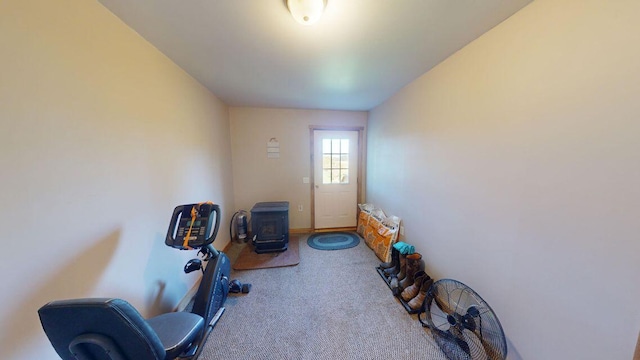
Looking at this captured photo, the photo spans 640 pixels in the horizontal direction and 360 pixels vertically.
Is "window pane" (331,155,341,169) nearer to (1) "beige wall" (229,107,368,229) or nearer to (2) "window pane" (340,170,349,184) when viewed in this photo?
(2) "window pane" (340,170,349,184)

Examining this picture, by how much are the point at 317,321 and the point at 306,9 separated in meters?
2.26

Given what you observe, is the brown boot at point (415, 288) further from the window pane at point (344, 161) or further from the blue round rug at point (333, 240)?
the window pane at point (344, 161)

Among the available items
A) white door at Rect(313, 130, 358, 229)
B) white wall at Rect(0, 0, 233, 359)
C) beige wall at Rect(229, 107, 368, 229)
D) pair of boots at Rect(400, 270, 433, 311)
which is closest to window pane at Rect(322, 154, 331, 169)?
white door at Rect(313, 130, 358, 229)

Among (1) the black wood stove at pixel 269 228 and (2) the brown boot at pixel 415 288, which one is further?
(1) the black wood stove at pixel 269 228

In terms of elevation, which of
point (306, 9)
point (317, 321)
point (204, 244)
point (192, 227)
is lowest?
point (317, 321)

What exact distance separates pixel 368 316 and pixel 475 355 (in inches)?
29.8

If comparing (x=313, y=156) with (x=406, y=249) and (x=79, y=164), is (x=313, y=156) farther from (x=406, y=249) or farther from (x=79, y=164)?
(x=79, y=164)

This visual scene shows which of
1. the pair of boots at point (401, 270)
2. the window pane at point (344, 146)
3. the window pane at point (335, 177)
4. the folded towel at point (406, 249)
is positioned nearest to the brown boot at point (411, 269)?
the pair of boots at point (401, 270)

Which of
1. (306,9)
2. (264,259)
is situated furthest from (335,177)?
(306,9)

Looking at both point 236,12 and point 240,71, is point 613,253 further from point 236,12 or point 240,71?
point 240,71

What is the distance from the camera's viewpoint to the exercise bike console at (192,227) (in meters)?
1.45

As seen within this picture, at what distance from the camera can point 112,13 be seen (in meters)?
1.20

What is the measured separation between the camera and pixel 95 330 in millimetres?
643

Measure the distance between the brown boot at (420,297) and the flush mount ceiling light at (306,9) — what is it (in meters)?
2.30
